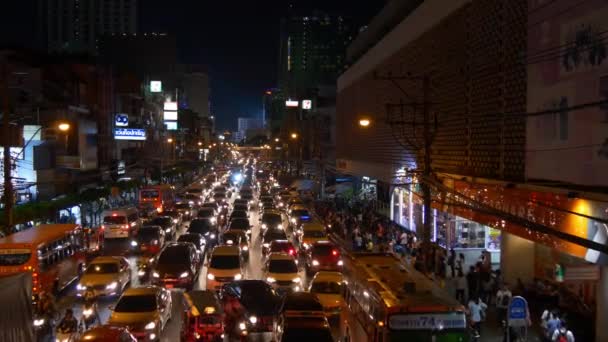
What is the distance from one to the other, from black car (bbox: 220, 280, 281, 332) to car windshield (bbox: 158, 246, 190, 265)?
5.38 m

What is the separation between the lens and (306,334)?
14.5 metres

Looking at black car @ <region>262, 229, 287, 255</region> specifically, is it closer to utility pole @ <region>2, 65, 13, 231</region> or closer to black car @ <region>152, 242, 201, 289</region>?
black car @ <region>152, 242, 201, 289</region>

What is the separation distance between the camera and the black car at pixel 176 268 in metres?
25.1

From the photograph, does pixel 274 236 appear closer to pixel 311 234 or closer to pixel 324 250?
pixel 311 234

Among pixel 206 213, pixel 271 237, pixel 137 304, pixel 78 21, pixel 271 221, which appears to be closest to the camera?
pixel 137 304

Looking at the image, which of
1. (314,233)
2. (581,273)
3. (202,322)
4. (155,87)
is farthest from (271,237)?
(155,87)

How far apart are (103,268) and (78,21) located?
174 metres

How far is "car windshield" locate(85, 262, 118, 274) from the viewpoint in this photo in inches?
961

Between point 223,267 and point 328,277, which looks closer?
point 328,277

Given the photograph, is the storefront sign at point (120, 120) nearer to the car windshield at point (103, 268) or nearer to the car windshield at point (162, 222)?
the car windshield at point (162, 222)

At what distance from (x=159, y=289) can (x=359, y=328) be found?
24.0 ft

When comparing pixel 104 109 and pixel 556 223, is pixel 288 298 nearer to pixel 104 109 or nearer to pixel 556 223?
pixel 556 223

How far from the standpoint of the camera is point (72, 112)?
181 ft

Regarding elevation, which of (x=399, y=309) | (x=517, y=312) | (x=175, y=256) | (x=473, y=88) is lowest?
(x=175, y=256)
